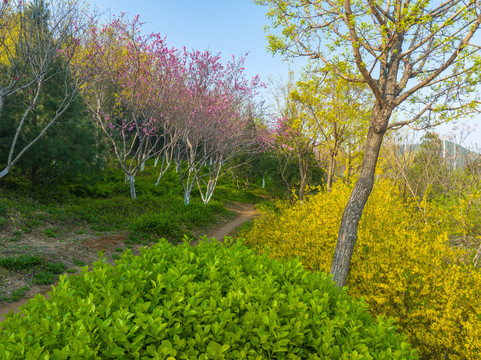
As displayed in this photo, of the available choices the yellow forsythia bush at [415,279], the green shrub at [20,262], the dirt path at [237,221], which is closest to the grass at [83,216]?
the green shrub at [20,262]

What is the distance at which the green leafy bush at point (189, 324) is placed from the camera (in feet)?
5.52

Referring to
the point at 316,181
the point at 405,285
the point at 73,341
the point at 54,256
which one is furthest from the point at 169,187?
the point at 73,341

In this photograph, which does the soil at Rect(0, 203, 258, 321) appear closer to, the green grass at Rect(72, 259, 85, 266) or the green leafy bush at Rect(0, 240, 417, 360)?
the green grass at Rect(72, 259, 85, 266)

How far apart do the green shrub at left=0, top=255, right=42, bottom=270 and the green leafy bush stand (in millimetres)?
4789

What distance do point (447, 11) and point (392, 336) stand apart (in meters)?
4.88

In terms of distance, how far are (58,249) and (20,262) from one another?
4.12ft

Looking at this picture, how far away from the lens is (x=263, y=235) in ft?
28.6

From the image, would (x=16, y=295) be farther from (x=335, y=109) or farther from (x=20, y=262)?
(x=335, y=109)

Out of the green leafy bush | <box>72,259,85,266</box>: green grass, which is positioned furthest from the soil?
the green leafy bush

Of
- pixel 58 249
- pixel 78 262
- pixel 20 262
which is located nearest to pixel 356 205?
pixel 78 262

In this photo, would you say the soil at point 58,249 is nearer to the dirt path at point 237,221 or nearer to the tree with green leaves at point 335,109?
the dirt path at point 237,221

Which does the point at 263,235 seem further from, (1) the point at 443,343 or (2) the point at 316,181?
(2) the point at 316,181

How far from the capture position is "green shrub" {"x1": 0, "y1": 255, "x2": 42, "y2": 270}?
596 cm

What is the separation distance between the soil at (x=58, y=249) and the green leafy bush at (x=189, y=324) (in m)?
3.82
